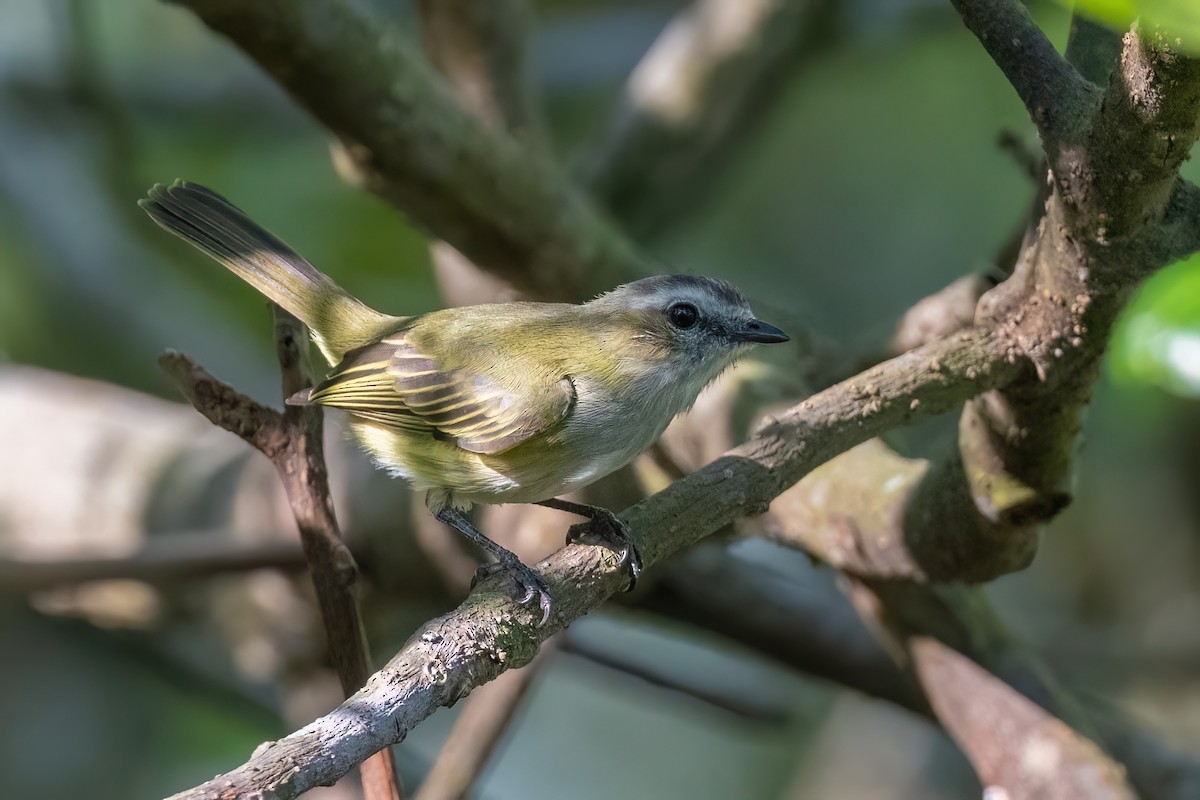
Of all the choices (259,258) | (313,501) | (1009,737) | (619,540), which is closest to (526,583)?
(619,540)

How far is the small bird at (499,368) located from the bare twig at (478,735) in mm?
505

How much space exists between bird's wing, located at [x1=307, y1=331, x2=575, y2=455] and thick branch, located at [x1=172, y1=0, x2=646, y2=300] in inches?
18.7

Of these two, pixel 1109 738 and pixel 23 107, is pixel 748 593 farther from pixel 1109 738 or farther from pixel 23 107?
pixel 23 107

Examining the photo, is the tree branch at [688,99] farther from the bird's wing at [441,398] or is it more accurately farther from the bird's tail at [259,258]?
the bird's wing at [441,398]

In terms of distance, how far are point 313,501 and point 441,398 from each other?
2.40 ft

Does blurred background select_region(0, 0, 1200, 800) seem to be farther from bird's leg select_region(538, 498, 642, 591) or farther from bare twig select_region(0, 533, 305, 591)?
bird's leg select_region(538, 498, 642, 591)

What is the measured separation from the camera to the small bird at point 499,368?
2682mm

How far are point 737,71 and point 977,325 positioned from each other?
2.63m

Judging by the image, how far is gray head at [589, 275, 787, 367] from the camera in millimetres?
2953

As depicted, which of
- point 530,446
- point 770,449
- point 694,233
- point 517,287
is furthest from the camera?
point 694,233

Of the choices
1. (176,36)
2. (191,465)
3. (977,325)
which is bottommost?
(977,325)

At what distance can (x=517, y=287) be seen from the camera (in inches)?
150

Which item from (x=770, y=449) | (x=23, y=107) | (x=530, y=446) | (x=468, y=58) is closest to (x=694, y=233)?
(x=468, y=58)

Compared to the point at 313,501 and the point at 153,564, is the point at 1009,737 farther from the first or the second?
the point at 153,564
